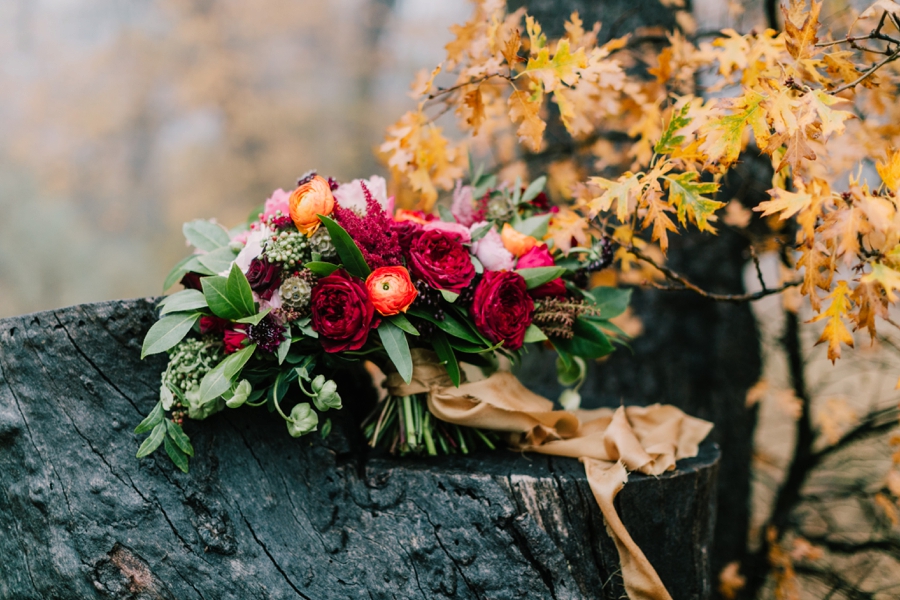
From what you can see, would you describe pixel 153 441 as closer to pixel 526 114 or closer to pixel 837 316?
pixel 526 114

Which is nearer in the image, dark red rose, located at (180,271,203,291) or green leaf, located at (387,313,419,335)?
green leaf, located at (387,313,419,335)

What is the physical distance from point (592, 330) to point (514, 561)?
0.70 metres

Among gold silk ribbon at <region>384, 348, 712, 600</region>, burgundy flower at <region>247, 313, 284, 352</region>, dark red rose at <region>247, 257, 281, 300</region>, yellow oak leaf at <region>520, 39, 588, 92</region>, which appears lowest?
gold silk ribbon at <region>384, 348, 712, 600</region>

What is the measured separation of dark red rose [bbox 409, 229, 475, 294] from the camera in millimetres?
1420

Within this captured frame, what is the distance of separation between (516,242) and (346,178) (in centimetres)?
667

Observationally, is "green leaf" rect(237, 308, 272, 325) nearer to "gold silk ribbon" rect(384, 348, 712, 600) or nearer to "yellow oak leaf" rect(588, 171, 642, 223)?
"gold silk ribbon" rect(384, 348, 712, 600)

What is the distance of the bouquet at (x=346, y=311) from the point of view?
1350 mm

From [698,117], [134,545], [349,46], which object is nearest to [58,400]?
[134,545]

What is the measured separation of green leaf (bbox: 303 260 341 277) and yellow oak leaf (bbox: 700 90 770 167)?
95cm

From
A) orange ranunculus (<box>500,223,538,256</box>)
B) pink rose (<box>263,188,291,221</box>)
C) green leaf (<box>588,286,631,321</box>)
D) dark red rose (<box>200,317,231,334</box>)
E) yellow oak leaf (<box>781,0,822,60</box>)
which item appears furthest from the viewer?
green leaf (<box>588,286,631,321</box>)

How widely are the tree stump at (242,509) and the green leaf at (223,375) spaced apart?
0.70ft

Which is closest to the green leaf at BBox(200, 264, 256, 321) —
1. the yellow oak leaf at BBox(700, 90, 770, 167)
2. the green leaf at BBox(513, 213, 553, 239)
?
the green leaf at BBox(513, 213, 553, 239)

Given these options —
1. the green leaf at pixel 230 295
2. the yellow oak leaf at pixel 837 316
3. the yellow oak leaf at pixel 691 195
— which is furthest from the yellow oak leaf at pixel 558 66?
the green leaf at pixel 230 295

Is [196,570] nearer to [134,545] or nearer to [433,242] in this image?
[134,545]
